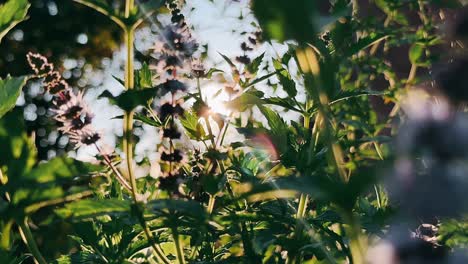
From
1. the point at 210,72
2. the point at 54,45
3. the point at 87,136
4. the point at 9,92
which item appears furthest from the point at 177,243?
the point at 54,45

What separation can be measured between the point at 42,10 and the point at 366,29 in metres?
12.6

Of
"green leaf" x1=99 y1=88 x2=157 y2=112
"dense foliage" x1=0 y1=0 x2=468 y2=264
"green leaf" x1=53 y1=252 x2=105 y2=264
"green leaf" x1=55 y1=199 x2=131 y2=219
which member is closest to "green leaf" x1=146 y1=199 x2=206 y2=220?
"dense foliage" x1=0 y1=0 x2=468 y2=264

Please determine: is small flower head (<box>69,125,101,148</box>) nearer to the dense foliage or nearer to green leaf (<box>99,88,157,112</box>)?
the dense foliage

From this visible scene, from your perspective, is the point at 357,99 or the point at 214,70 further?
the point at 357,99

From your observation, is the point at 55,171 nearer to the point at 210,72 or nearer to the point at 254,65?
the point at 210,72

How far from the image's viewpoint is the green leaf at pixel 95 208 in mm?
1060

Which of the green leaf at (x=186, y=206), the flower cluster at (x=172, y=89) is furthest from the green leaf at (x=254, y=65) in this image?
the green leaf at (x=186, y=206)

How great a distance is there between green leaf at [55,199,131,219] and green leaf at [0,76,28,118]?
0.22 m

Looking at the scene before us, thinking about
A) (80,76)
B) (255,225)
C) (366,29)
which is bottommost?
(255,225)

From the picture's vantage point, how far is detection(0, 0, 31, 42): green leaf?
1.25 m

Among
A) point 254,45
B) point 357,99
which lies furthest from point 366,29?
point 254,45

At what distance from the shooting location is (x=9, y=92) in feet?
3.99

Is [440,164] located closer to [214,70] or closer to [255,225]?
[255,225]

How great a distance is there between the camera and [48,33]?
1395cm
